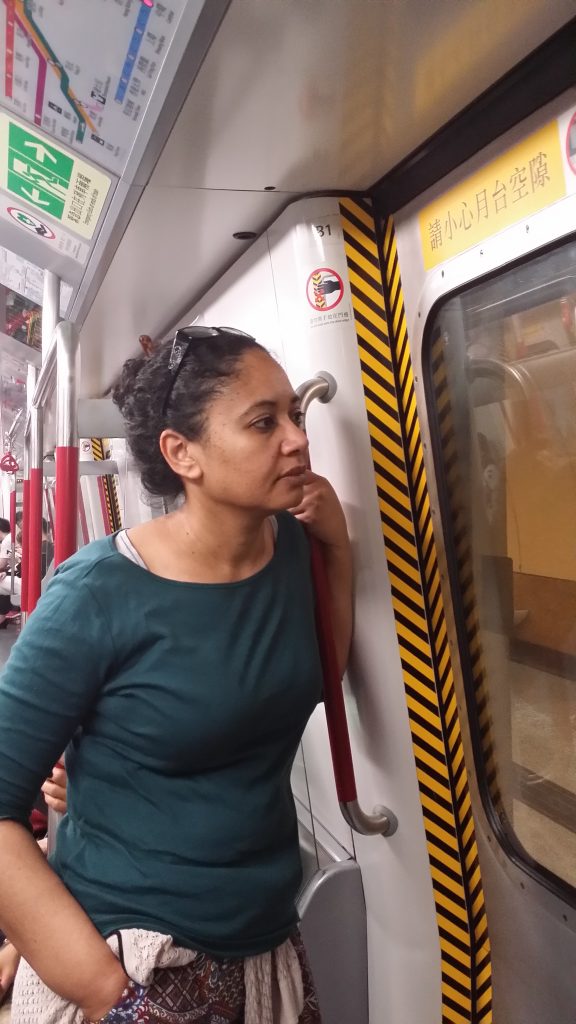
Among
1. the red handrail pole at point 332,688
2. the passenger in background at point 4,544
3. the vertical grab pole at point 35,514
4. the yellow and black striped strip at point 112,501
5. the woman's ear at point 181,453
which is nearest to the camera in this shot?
the woman's ear at point 181,453

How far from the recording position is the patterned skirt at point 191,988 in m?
1.17

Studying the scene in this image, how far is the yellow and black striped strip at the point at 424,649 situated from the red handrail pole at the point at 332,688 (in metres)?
0.18

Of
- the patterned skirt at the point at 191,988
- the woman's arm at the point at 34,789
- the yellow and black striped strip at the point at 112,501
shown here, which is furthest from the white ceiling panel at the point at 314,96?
the yellow and black striped strip at the point at 112,501

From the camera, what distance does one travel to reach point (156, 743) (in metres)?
1.21

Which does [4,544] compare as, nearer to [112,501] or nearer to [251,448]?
[112,501]

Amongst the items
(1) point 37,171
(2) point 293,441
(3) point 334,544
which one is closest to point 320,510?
(3) point 334,544

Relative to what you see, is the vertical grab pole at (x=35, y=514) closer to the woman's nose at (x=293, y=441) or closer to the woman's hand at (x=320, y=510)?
the woman's hand at (x=320, y=510)

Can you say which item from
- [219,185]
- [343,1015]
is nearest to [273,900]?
[343,1015]

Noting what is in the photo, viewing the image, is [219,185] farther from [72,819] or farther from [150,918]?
[150,918]

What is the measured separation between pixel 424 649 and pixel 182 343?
37.0 inches

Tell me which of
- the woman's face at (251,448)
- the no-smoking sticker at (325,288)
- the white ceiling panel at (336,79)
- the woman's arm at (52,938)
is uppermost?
the white ceiling panel at (336,79)

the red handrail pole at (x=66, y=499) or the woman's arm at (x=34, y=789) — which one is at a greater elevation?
the red handrail pole at (x=66, y=499)

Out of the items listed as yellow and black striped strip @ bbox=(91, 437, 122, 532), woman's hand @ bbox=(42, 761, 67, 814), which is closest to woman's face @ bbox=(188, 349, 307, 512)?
woman's hand @ bbox=(42, 761, 67, 814)

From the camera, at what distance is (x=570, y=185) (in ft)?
3.96
